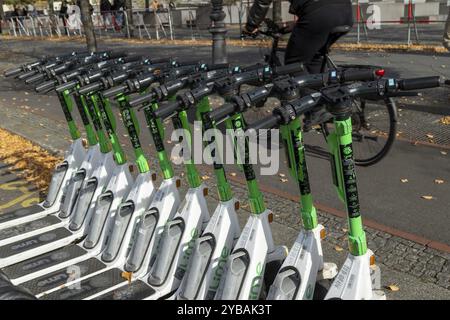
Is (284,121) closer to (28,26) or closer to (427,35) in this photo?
(427,35)

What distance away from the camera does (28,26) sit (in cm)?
3088

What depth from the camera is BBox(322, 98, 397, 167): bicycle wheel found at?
480 centimetres

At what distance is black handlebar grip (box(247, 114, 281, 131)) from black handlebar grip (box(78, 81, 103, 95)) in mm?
1580

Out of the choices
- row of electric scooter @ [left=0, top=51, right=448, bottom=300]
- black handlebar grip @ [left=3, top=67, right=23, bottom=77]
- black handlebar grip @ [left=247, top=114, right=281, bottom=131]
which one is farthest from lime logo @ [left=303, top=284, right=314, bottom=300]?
black handlebar grip @ [left=3, top=67, right=23, bottom=77]

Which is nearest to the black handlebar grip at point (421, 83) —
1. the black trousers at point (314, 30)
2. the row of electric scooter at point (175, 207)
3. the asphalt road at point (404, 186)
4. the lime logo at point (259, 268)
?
the row of electric scooter at point (175, 207)

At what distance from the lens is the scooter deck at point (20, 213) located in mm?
4484

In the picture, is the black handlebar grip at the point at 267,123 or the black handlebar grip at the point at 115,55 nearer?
the black handlebar grip at the point at 267,123

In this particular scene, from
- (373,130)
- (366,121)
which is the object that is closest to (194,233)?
(373,130)

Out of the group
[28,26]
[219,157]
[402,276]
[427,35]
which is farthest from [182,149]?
[28,26]

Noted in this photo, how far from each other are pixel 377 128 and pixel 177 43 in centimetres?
1638

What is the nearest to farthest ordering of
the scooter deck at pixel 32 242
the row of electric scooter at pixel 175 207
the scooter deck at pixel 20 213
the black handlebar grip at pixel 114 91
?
the row of electric scooter at pixel 175 207, the black handlebar grip at pixel 114 91, the scooter deck at pixel 32 242, the scooter deck at pixel 20 213

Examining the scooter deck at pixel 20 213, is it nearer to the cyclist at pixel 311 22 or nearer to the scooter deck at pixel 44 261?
the scooter deck at pixel 44 261

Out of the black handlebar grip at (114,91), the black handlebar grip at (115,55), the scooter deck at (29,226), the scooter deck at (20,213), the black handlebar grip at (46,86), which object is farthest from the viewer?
the scooter deck at (20,213)

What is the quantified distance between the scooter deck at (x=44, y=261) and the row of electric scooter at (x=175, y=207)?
0.01 meters
